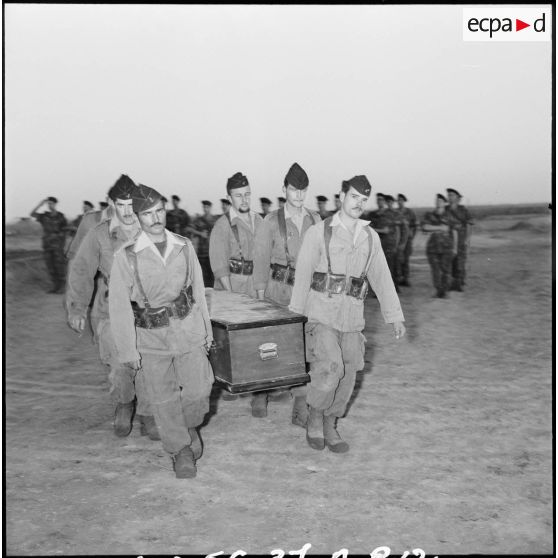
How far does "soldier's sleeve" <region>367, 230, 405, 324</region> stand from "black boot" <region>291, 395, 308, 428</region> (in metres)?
0.96

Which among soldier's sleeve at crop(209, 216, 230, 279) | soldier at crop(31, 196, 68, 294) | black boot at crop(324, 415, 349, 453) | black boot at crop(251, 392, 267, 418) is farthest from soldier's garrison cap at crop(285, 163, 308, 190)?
soldier at crop(31, 196, 68, 294)

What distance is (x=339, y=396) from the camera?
488cm

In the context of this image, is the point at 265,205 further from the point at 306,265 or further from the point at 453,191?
the point at 306,265

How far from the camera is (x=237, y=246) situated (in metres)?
6.35

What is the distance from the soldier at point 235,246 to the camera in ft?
20.5

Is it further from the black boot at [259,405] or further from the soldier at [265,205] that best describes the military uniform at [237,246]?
the soldier at [265,205]

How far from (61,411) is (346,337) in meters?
2.38

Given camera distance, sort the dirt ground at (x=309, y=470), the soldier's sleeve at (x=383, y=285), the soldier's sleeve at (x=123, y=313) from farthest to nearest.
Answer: the soldier's sleeve at (x=383, y=285)
the soldier's sleeve at (x=123, y=313)
the dirt ground at (x=309, y=470)

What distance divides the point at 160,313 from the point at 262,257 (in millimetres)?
1662

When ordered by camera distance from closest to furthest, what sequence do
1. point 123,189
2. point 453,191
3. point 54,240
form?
1. point 123,189
2. point 453,191
3. point 54,240

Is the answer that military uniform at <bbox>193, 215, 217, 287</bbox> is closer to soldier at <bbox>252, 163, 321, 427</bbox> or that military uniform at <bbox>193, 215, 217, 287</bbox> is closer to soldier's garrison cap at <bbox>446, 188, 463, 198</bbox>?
soldier's garrison cap at <bbox>446, 188, 463, 198</bbox>

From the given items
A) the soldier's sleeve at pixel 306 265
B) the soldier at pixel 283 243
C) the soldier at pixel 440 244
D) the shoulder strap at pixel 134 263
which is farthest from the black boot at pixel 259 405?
the soldier at pixel 440 244

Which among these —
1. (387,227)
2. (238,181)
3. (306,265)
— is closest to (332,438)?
(306,265)

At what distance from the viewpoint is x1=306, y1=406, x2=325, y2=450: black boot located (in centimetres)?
485
